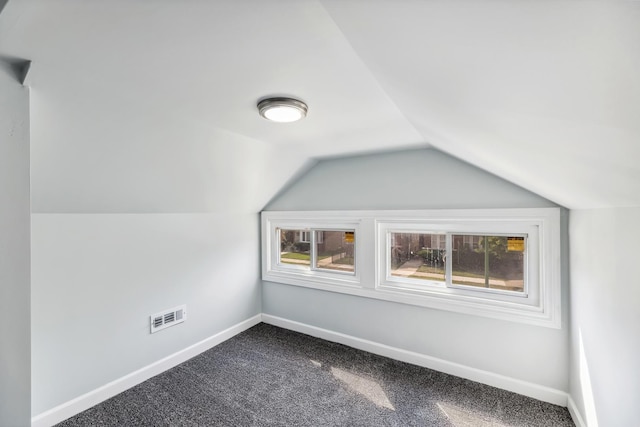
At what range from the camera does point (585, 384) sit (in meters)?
1.73

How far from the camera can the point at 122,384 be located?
226 centimetres

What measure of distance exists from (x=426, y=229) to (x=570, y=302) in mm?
1130

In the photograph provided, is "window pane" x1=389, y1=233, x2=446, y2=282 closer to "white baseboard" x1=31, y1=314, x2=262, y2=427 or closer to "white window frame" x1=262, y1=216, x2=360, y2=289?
"white window frame" x1=262, y1=216, x2=360, y2=289

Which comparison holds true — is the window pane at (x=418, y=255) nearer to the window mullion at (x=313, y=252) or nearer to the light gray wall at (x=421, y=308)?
the light gray wall at (x=421, y=308)

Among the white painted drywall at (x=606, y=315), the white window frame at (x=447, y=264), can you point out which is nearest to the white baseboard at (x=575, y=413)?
the white painted drywall at (x=606, y=315)

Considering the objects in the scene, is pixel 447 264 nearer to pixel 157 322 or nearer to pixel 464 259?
pixel 464 259

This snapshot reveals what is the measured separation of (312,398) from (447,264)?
5.31 ft

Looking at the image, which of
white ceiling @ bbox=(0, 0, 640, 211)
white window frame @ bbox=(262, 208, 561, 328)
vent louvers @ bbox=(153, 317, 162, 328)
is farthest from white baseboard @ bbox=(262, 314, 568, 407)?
white ceiling @ bbox=(0, 0, 640, 211)

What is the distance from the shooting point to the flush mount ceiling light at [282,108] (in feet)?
4.98

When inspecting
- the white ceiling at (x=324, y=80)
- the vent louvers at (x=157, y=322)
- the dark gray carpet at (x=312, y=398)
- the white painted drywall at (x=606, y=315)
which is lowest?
the dark gray carpet at (x=312, y=398)

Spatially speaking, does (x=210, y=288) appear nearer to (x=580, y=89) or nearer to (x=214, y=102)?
(x=214, y=102)

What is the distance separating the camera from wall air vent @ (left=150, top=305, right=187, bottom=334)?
98.4 inches

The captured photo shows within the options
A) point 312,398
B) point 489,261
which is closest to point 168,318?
point 312,398

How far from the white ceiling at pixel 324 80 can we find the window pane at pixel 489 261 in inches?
35.9
